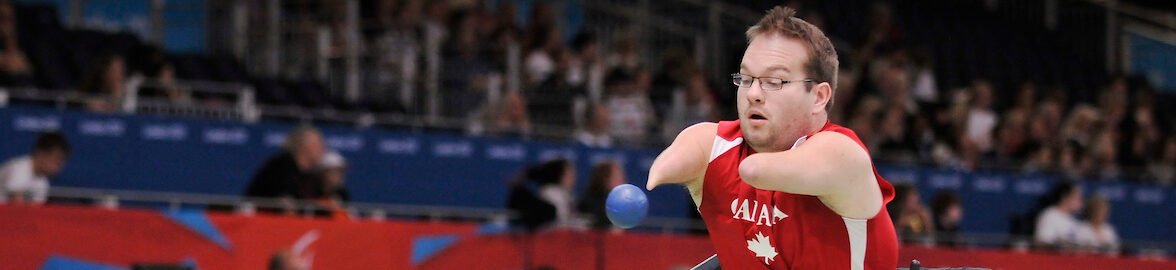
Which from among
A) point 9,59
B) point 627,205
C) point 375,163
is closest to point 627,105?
point 375,163

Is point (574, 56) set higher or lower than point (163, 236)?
higher

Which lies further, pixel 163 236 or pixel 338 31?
pixel 338 31

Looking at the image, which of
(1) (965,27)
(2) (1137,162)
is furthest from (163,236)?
(1) (965,27)

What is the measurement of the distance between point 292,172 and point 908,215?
4.78 metres

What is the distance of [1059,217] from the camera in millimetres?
12430

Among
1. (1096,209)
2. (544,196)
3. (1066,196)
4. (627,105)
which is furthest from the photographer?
(627,105)

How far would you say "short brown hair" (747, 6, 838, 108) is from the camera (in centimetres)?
396

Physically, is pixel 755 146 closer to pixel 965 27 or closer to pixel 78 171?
pixel 78 171

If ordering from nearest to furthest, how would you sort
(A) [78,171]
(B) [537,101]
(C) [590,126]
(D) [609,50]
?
(A) [78,171]
(C) [590,126]
(B) [537,101]
(D) [609,50]

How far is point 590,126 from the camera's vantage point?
1313cm

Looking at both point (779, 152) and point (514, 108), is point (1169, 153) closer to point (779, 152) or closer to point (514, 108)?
point (514, 108)

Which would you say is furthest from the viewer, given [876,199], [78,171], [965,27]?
[965,27]

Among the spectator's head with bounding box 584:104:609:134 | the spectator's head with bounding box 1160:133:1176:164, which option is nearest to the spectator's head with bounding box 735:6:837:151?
the spectator's head with bounding box 584:104:609:134

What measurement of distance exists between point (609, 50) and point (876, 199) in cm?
1285
